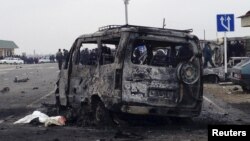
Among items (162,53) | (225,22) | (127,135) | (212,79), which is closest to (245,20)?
(212,79)

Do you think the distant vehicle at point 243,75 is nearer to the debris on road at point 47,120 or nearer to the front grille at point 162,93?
the front grille at point 162,93

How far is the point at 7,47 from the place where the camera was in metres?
137

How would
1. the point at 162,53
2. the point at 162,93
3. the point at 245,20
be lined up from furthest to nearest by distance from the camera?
the point at 245,20
the point at 162,53
the point at 162,93

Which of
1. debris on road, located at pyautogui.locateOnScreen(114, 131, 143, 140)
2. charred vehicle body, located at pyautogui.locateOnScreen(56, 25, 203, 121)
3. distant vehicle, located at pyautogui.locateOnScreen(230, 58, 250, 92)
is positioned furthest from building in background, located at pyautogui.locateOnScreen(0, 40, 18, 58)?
debris on road, located at pyautogui.locateOnScreen(114, 131, 143, 140)

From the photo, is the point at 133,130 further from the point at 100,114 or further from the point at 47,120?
the point at 47,120

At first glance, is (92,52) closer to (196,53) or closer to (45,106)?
(196,53)

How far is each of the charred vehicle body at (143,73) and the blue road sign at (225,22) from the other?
39.9 feet

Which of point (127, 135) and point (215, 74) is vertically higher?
point (215, 74)

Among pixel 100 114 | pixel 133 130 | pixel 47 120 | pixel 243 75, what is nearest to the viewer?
pixel 133 130

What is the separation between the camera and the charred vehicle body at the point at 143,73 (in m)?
9.89

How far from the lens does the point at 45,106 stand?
46.6ft

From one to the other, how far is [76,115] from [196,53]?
116 inches

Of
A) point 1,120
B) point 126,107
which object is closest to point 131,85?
point 126,107

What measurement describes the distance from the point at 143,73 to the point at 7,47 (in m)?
131
